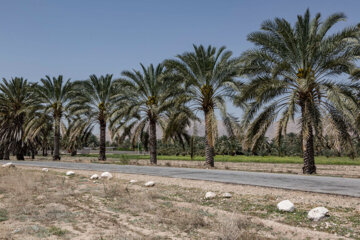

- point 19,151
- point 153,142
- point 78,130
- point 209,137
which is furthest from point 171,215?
point 19,151

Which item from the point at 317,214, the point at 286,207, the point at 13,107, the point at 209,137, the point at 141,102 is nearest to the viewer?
the point at 317,214

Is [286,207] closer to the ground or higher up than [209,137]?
A: closer to the ground

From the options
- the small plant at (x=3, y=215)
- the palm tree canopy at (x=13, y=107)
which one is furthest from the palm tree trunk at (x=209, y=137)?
the palm tree canopy at (x=13, y=107)

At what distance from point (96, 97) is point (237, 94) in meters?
16.3

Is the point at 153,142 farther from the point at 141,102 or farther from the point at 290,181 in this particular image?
the point at 290,181

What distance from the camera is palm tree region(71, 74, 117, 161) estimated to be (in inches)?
1161

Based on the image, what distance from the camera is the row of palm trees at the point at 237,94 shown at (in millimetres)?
14923

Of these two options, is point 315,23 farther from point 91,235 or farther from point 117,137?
point 117,137

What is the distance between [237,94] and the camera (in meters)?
19.5

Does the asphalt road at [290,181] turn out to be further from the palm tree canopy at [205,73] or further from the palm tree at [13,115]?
the palm tree at [13,115]

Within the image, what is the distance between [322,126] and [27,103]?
98.5ft

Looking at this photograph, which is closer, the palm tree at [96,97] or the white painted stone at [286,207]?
the white painted stone at [286,207]

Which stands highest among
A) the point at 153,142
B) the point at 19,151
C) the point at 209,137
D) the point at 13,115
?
the point at 13,115

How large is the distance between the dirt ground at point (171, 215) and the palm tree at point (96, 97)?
20.1m
